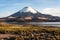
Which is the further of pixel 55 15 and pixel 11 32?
pixel 55 15

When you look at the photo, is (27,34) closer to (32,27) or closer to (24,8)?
(32,27)

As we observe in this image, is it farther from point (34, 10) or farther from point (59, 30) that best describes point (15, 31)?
point (59, 30)

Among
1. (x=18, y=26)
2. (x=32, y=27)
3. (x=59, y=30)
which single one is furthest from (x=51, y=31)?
(x=18, y=26)

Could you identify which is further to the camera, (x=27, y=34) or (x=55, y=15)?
(x=55, y=15)

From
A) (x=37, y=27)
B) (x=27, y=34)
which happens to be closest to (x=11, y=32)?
(x=27, y=34)

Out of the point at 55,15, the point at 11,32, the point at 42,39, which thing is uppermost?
the point at 55,15

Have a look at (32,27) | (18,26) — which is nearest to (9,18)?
(18,26)

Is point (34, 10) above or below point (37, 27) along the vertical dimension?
above

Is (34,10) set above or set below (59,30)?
above
